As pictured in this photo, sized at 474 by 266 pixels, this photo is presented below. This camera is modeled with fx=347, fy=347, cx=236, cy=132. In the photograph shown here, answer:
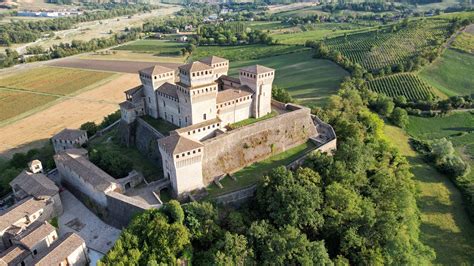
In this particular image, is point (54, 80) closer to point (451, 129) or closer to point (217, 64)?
point (217, 64)

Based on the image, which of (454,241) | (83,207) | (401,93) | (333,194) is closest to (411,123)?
(401,93)

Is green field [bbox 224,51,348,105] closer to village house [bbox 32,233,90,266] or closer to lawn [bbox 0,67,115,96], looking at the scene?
lawn [bbox 0,67,115,96]

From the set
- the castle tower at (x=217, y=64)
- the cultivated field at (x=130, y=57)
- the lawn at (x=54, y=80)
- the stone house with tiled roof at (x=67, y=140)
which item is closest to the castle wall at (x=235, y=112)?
the castle tower at (x=217, y=64)

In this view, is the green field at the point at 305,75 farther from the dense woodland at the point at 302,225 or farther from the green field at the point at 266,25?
the green field at the point at 266,25

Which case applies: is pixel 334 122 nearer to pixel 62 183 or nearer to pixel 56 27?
pixel 62 183

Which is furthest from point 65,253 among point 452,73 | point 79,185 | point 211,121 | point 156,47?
point 156,47
